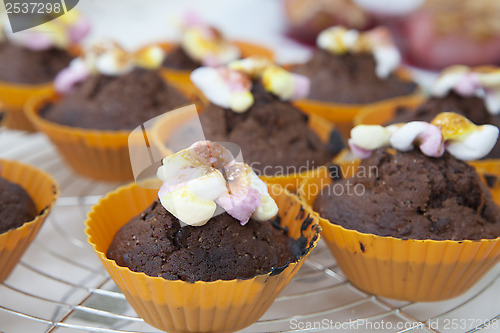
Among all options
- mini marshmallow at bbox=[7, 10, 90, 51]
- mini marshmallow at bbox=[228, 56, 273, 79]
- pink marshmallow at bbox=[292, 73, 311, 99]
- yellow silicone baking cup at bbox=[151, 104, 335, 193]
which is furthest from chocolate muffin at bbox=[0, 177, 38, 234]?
mini marshmallow at bbox=[7, 10, 90, 51]

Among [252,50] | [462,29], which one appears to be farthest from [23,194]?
[462,29]

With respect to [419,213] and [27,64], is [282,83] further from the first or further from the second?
[27,64]

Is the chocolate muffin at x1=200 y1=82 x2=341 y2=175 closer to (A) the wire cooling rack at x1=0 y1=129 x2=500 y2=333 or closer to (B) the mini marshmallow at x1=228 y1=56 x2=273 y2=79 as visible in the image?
(B) the mini marshmallow at x1=228 y1=56 x2=273 y2=79

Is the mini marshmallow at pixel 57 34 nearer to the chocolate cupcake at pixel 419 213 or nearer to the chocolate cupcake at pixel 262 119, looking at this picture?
the chocolate cupcake at pixel 262 119

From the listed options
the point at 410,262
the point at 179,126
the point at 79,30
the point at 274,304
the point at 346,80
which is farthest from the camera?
the point at 79,30

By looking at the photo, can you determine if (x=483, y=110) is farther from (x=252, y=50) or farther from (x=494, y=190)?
(x=252, y=50)

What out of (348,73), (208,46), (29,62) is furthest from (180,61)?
(348,73)

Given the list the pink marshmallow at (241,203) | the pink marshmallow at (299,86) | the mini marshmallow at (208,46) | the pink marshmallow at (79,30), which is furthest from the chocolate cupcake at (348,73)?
the pink marshmallow at (241,203)

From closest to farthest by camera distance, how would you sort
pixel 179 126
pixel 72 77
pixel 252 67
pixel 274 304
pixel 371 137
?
pixel 371 137, pixel 274 304, pixel 252 67, pixel 179 126, pixel 72 77
